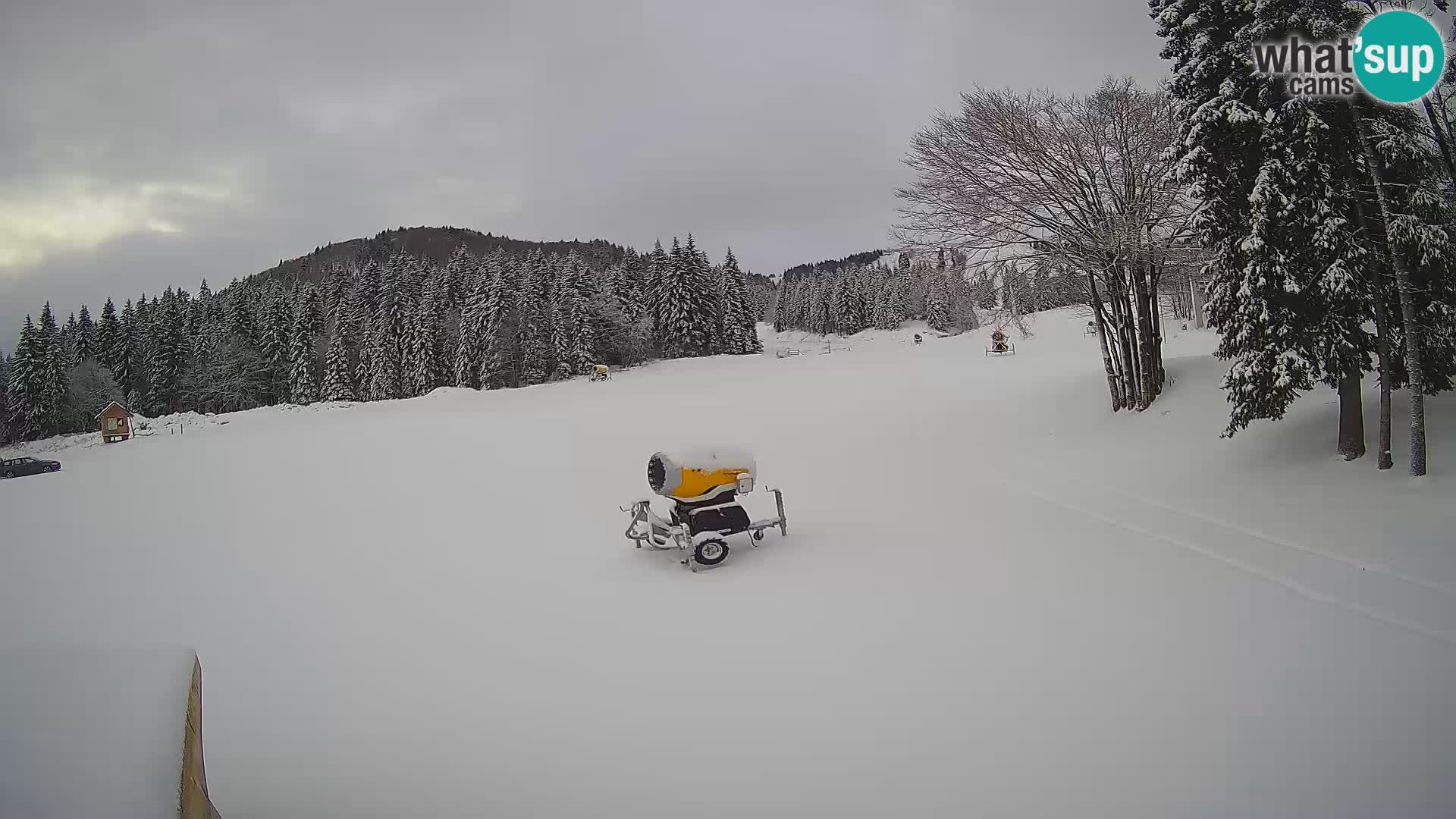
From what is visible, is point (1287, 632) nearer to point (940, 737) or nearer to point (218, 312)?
point (940, 737)

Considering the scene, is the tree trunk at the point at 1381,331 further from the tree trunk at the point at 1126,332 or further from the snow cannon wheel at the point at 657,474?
the snow cannon wheel at the point at 657,474

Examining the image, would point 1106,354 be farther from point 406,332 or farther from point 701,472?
point 406,332

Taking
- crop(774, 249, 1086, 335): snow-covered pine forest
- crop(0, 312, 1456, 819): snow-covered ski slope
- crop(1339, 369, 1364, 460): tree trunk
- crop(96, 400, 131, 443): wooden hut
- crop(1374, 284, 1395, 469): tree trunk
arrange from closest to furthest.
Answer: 1. crop(0, 312, 1456, 819): snow-covered ski slope
2. crop(1374, 284, 1395, 469): tree trunk
3. crop(1339, 369, 1364, 460): tree trunk
4. crop(774, 249, 1086, 335): snow-covered pine forest
5. crop(96, 400, 131, 443): wooden hut

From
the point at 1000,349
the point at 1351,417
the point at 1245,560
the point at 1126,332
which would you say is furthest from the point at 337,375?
the point at 1351,417

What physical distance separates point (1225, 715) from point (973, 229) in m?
12.3

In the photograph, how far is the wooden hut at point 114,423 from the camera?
821 inches

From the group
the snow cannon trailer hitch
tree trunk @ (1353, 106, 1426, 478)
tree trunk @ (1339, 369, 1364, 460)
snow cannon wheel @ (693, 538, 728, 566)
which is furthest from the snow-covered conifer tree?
tree trunk @ (1353, 106, 1426, 478)

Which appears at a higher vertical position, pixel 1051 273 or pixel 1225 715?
pixel 1051 273

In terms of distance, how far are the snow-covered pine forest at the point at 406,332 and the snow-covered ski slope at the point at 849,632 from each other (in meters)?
34.9

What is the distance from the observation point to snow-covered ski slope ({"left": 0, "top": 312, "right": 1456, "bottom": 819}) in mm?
3477

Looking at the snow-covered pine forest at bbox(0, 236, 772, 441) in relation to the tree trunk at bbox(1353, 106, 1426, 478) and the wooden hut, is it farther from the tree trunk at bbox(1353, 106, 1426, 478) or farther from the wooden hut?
the tree trunk at bbox(1353, 106, 1426, 478)

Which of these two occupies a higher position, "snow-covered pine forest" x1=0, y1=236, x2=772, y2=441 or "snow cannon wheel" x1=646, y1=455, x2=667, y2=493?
"snow-covered pine forest" x1=0, y1=236, x2=772, y2=441

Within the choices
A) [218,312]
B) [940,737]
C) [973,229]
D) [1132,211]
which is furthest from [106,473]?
[218,312]

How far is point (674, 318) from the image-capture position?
178 feet
